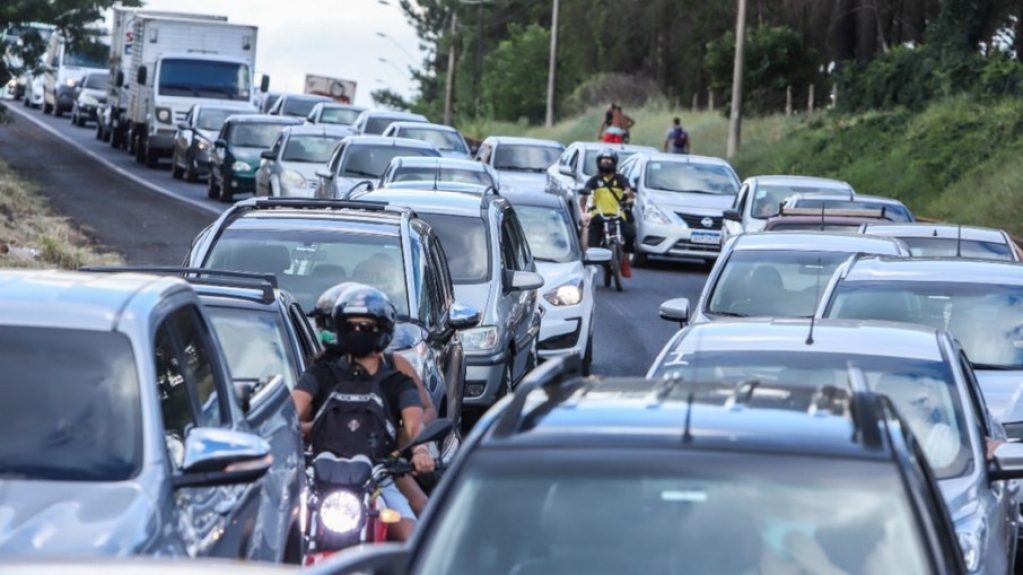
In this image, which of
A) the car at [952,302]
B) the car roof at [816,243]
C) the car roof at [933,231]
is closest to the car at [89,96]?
the car roof at [933,231]

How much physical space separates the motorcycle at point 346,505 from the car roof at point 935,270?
5.30 m

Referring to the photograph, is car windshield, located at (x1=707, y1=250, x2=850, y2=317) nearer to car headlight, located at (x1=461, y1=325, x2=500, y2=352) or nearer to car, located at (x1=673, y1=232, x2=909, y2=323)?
car, located at (x1=673, y1=232, x2=909, y2=323)

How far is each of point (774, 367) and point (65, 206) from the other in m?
30.4

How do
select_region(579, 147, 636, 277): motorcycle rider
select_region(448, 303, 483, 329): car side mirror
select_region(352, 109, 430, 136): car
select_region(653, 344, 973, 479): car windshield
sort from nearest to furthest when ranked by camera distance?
select_region(653, 344, 973, 479): car windshield, select_region(448, 303, 483, 329): car side mirror, select_region(579, 147, 636, 277): motorcycle rider, select_region(352, 109, 430, 136): car

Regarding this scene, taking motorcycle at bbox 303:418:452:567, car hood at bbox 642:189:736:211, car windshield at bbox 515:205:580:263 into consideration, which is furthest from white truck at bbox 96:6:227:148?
motorcycle at bbox 303:418:452:567

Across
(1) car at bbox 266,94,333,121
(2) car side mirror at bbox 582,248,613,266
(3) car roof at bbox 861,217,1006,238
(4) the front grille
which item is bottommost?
(2) car side mirror at bbox 582,248,613,266

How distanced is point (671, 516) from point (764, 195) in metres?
25.1

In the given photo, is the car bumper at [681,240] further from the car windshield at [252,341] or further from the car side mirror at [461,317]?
the car windshield at [252,341]

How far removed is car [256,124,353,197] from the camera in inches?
1330

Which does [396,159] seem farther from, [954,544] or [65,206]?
[954,544]

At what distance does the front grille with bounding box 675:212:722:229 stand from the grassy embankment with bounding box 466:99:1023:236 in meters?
6.08

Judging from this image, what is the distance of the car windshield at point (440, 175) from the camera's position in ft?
83.9

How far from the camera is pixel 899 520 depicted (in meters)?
5.04

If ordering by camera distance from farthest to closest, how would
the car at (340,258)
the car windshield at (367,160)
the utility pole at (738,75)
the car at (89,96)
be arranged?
1. the car at (89,96)
2. the utility pole at (738,75)
3. the car windshield at (367,160)
4. the car at (340,258)
